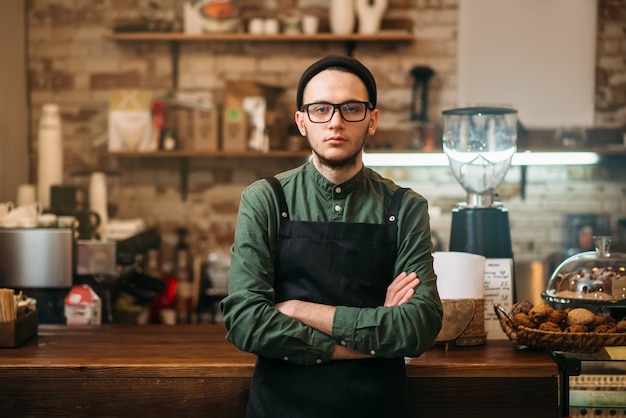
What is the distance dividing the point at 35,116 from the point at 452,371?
3.78 m

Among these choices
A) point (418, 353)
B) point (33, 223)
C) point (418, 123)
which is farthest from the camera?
point (418, 123)

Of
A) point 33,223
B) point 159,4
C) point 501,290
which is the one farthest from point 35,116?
point 501,290

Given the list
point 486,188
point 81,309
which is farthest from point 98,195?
point 486,188

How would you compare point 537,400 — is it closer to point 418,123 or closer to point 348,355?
point 348,355

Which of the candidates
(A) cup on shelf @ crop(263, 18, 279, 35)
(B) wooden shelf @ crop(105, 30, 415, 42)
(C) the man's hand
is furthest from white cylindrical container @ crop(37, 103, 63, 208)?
(C) the man's hand

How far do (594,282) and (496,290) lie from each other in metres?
0.31

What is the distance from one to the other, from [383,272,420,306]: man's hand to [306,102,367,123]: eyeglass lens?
406 millimetres

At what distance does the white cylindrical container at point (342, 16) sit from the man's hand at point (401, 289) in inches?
122

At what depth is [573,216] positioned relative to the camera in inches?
203

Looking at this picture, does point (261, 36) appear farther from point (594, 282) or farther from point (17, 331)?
point (594, 282)

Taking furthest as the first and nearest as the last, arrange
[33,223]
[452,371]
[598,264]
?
[33,223] < [598,264] < [452,371]

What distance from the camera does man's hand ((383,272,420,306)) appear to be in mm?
2006

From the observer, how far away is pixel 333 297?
2016 millimetres

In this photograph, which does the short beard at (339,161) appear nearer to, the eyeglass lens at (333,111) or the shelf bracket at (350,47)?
the eyeglass lens at (333,111)
